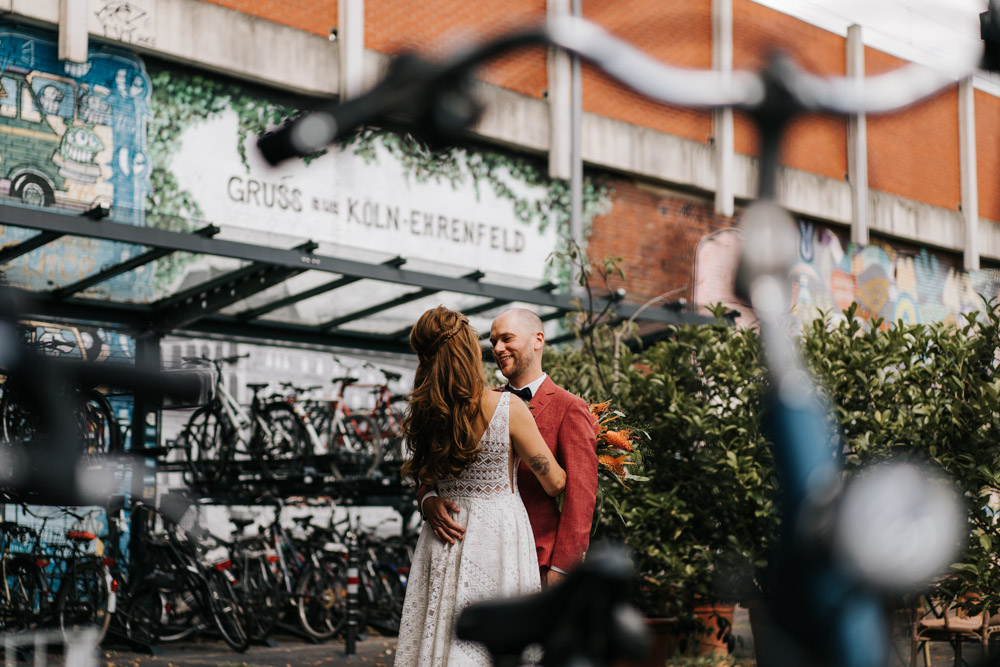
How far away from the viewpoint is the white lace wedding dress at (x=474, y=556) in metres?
3.57

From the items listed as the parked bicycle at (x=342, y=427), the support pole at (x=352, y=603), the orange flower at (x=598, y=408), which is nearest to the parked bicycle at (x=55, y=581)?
the support pole at (x=352, y=603)

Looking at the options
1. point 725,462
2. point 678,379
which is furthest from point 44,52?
point 725,462

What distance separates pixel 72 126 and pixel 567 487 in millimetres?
8745

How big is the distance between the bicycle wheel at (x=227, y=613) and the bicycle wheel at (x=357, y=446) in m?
→ 1.67

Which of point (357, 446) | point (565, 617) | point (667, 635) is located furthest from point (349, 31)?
point (565, 617)

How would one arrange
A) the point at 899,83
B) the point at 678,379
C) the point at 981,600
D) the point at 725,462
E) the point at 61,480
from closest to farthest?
the point at 61,480
the point at 899,83
the point at 981,600
the point at 725,462
the point at 678,379

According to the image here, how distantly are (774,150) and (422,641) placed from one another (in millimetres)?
3005

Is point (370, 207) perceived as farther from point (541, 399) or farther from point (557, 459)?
point (557, 459)

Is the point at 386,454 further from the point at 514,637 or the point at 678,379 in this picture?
the point at 514,637

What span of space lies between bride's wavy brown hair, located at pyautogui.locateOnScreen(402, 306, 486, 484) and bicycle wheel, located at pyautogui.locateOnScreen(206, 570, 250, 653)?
6309 mm

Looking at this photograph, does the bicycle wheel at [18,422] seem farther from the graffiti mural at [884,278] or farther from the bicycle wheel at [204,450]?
the graffiti mural at [884,278]

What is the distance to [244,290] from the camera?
31.7 feet

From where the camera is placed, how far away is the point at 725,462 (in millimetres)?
7457

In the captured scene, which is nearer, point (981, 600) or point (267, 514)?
point (981, 600)
